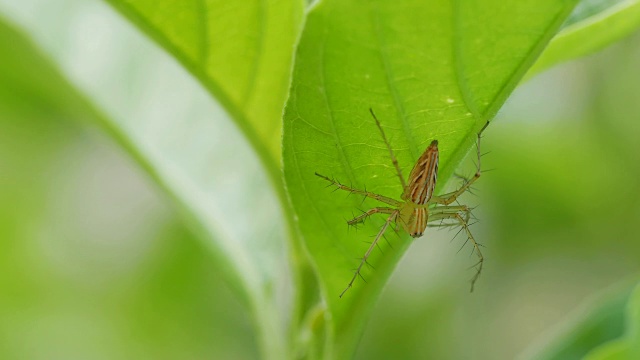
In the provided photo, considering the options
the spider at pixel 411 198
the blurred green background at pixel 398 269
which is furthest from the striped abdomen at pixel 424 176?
the blurred green background at pixel 398 269

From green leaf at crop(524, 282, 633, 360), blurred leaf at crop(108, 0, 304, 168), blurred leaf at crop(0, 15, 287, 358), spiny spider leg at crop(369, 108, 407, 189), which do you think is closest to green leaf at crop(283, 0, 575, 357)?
spiny spider leg at crop(369, 108, 407, 189)

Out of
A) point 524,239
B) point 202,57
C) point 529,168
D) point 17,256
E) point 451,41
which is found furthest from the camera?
Result: point 524,239

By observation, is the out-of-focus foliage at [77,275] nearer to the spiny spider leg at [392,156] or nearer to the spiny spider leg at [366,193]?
the spiny spider leg at [366,193]

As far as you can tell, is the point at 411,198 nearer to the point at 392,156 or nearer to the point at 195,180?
the point at 392,156

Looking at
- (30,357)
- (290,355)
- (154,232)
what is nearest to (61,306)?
(30,357)

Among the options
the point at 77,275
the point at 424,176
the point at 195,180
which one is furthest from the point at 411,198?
the point at 77,275

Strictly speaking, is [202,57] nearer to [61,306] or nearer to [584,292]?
[61,306]
